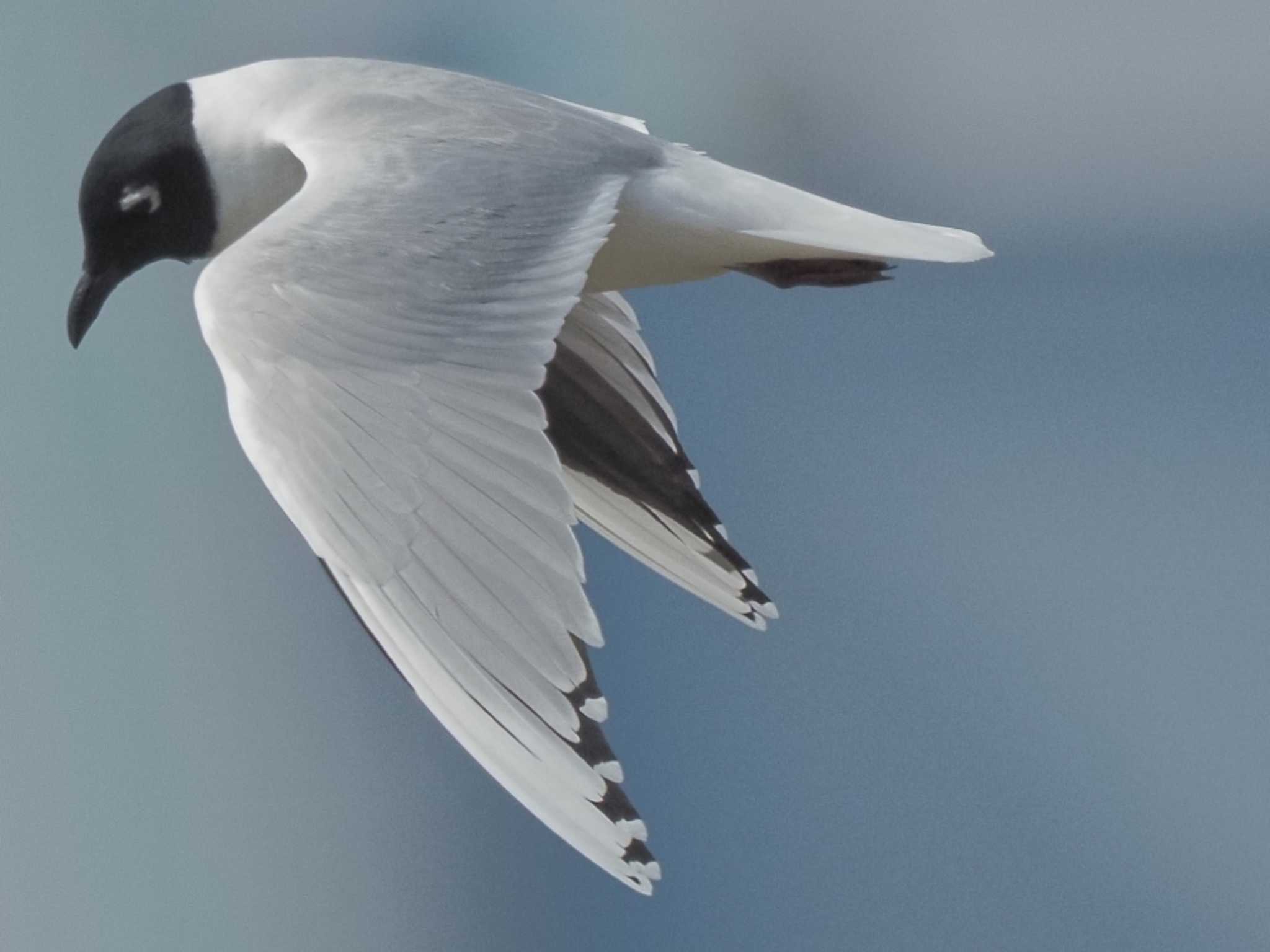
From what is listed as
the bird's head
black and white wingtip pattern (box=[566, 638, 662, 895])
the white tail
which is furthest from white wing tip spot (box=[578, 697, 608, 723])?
the bird's head

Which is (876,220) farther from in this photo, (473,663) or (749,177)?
(473,663)

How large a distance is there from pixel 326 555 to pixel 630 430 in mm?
450

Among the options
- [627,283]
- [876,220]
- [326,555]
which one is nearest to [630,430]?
[627,283]

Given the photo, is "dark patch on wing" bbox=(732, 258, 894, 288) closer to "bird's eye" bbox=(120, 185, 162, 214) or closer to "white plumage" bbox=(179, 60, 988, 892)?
"white plumage" bbox=(179, 60, 988, 892)

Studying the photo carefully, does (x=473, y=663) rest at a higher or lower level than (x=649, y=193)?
lower

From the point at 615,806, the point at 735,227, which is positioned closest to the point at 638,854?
the point at 615,806

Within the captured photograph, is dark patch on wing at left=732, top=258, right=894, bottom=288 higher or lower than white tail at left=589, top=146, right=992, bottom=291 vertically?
lower

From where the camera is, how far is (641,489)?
50.4 inches

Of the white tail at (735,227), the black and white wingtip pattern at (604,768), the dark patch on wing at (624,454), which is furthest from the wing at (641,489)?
the black and white wingtip pattern at (604,768)

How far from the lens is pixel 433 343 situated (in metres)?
0.96

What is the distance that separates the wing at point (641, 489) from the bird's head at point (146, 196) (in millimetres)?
259

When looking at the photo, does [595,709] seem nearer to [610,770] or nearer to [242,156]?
[610,770]

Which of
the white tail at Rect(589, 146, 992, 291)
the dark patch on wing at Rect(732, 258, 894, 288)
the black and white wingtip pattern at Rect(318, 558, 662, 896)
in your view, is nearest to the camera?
the black and white wingtip pattern at Rect(318, 558, 662, 896)

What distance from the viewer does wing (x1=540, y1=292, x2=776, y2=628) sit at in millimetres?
1276
